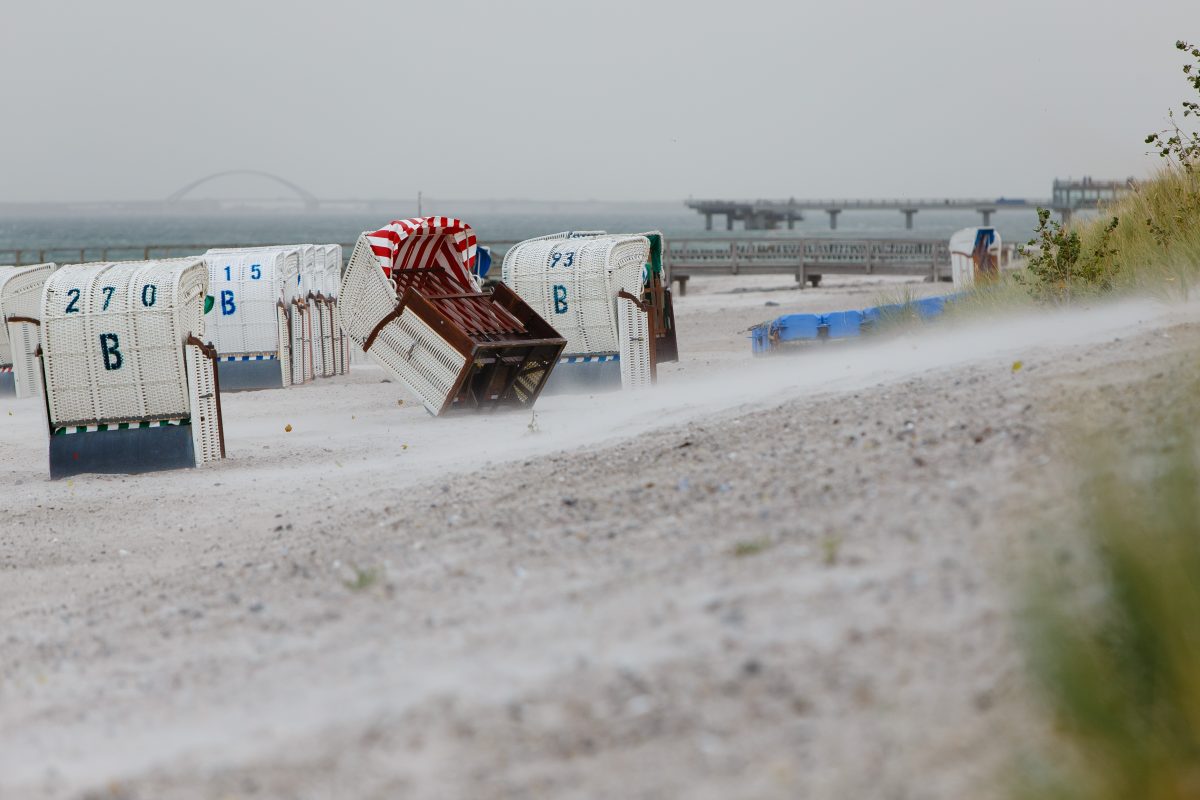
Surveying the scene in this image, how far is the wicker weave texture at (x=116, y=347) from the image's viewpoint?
35.3ft

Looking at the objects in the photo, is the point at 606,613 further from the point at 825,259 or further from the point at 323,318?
the point at 825,259

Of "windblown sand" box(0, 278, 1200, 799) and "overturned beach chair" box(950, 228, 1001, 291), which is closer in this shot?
"windblown sand" box(0, 278, 1200, 799)

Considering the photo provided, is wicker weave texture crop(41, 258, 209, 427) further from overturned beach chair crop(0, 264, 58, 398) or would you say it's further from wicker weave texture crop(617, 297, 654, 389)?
overturned beach chair crop(0, 264, 58, 398)

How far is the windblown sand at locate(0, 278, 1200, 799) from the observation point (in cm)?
337

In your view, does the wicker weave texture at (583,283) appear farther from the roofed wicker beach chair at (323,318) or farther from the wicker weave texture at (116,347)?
the wicker weave texture at (116,347)

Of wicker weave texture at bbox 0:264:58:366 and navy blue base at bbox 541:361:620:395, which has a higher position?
wicker weave texture at bbox 0:264:58:366

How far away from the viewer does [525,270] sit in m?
16.3

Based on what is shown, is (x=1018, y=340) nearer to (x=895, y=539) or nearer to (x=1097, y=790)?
(x=895, y=539)

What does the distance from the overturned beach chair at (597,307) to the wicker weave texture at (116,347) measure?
5851mm

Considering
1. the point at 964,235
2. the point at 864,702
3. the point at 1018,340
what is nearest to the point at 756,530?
the point at 864,702

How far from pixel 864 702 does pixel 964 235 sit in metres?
23.5

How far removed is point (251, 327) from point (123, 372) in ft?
24.3

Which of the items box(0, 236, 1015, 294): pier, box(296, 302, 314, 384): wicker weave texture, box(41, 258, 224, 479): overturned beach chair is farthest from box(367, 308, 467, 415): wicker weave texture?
box(0, 236, 1015, 294): pier

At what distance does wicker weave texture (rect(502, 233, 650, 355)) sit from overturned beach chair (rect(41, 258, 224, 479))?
5786mm
